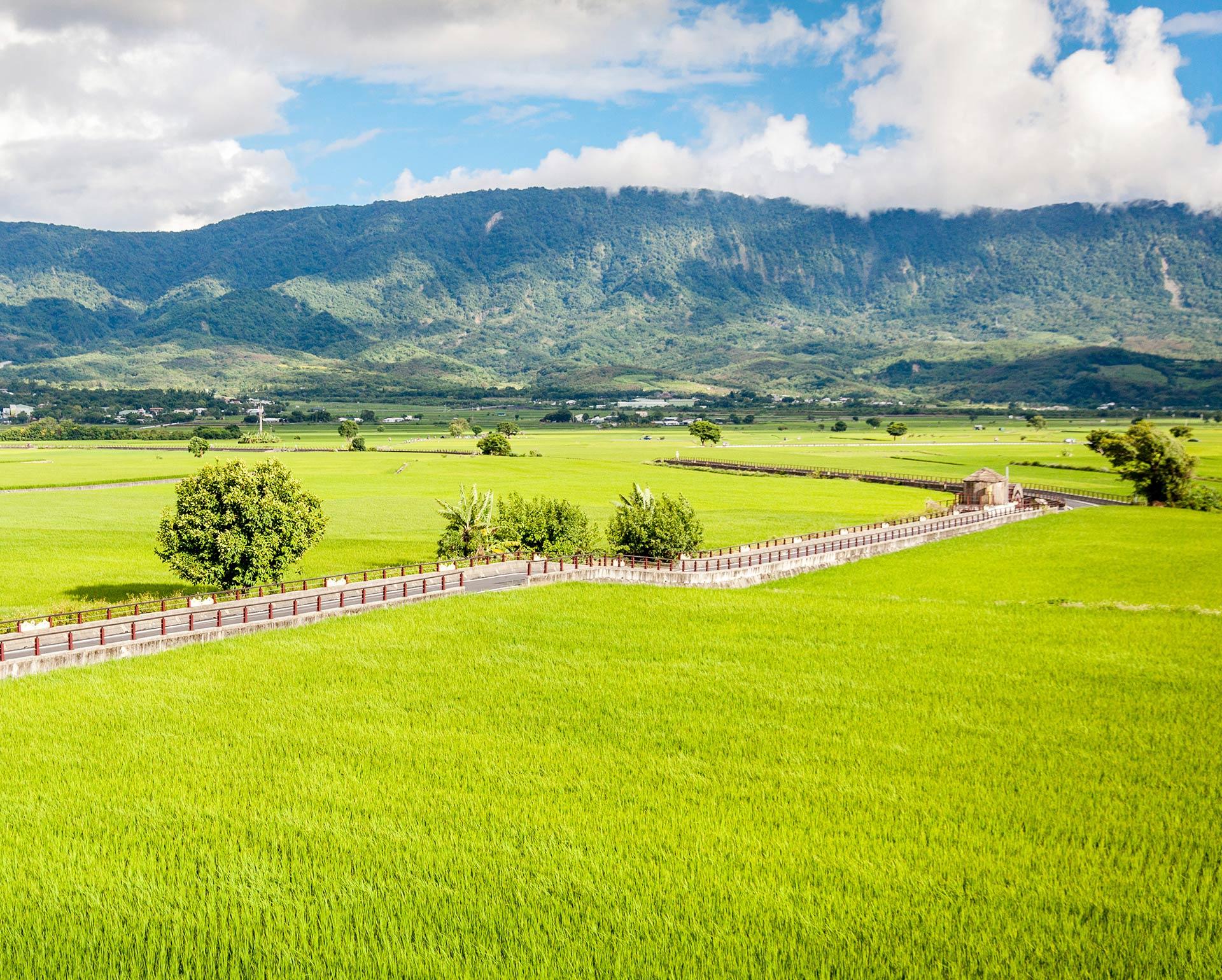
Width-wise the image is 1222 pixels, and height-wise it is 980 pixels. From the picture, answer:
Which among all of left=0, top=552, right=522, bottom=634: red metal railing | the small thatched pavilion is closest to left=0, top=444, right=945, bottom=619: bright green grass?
the small thatched pavilion

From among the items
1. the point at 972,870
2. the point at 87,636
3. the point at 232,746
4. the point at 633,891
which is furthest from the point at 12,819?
the point at 972,870

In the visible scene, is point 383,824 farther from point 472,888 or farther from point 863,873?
point 863,873

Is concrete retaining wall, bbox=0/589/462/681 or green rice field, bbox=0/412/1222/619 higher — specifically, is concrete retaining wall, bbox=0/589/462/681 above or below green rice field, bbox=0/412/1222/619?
above

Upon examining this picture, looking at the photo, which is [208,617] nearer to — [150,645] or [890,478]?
[150,645]

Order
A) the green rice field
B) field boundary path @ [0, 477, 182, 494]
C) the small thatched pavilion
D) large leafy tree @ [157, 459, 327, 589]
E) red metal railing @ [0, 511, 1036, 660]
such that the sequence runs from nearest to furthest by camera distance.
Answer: red metal railing @ [0, 511, 1036, 660], large leafy tree @ [157, 459, 327, 589], the green rice field, the small thatched pavilion, field boundary path @ [0, 477, 182, 494]

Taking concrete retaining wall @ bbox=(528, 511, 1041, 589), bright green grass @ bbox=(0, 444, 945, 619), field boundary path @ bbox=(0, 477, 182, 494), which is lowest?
field boundary path @ bbox=(0, 477, 182, 494)

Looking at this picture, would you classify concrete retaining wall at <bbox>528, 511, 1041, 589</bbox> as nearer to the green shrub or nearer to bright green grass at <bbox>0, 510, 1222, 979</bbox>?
bright green grass at <bbox>0, 510, 1222, 979</bbox>
